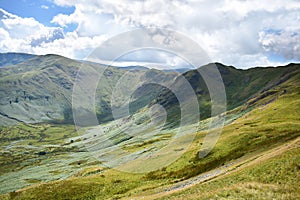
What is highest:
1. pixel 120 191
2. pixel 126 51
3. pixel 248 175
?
pixel 126 51

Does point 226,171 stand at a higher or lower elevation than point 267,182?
lower

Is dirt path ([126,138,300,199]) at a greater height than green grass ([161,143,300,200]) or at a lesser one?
lesser

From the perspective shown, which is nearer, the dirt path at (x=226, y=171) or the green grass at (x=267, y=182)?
the green grass at (x=267, y=182)

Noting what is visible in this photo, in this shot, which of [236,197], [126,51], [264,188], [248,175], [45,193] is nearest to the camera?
[236,197]

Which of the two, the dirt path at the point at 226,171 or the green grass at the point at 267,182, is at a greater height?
the green grass at the point at 267,182

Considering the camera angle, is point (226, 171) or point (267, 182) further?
point (226, 171)

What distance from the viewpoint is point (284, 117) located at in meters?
107

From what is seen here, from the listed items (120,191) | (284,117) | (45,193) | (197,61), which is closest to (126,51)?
(197,61)

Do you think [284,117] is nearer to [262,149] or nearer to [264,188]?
[262,149]

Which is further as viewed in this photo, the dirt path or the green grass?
the dirt path

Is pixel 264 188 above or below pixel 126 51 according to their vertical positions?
below

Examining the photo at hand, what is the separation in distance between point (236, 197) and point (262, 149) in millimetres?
38175

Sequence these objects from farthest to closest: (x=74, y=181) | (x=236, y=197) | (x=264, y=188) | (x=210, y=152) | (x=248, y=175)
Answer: (x=210, y=152) < (x=74, y=181) < (x=248, y=175) < (x=264, y=188) < (x=236, y=197)

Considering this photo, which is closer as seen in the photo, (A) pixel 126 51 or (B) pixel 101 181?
(A) pixel 126 51
